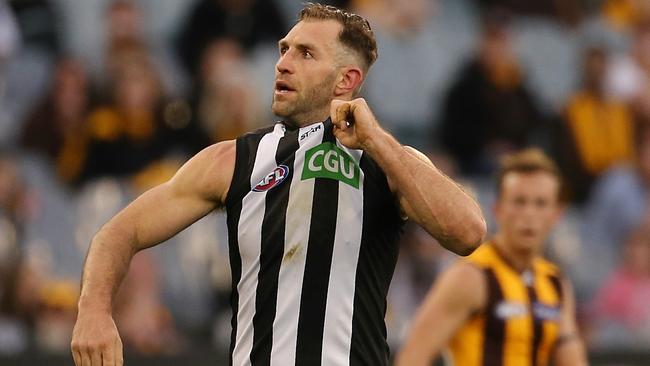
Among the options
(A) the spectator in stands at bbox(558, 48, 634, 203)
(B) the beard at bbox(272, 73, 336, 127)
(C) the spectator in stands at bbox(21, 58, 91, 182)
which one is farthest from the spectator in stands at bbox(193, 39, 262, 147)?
(B) the beard at bbox(272, 73, 336, 127)

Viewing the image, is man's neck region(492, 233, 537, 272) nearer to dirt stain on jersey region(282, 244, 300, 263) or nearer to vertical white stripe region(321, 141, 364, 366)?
vertical white stripe region(321, 141, 364, 366)

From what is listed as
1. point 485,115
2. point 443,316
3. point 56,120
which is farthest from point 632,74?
point 443,316

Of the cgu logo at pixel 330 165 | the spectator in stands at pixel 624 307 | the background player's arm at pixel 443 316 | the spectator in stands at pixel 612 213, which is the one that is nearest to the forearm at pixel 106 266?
the cgu logo at pixel 330 165

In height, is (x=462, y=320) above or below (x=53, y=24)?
below

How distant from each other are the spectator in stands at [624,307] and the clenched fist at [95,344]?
6.38 metres

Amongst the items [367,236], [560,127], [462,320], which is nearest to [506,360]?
[462,320]

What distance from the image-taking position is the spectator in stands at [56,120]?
31.2ft

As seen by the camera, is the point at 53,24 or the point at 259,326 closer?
the point at 259,326

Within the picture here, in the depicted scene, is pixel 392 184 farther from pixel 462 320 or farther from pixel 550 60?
pixel 550 60

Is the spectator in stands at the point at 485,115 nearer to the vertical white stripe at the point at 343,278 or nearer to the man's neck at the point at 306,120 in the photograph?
the man's neck at the point at 306,120

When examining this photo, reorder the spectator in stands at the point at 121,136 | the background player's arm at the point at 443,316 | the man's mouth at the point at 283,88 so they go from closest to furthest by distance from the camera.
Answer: the man's mouth at the point at 283,88
the background player's arm at the point at 443,316
the spectator in stands at the point at 121,136

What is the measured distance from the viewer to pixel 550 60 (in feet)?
36.0

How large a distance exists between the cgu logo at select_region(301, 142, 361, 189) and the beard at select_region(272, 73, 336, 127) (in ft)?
0.49

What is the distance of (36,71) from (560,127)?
14.2 feet
